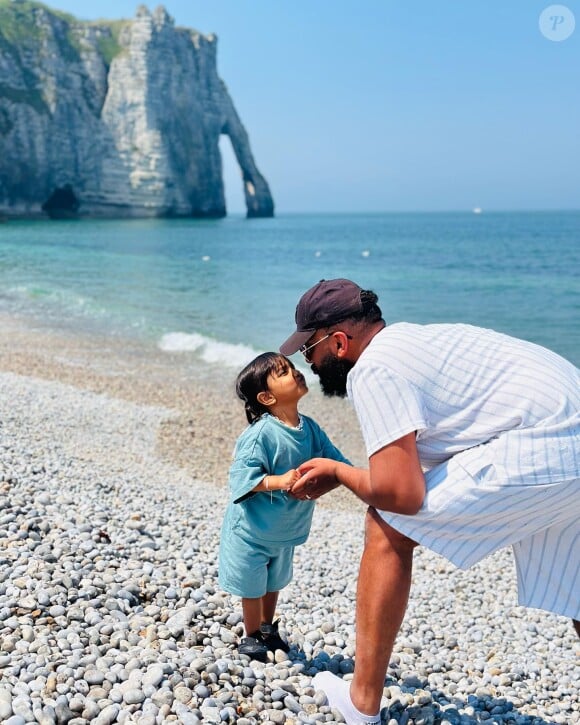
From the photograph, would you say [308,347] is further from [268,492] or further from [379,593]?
[379,593]

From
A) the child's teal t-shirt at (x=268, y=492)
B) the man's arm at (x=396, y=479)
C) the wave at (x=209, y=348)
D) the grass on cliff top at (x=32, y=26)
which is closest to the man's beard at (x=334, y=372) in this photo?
the child's teal t-shirt at (x=268, y=492)

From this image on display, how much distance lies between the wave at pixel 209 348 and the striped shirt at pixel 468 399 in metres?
13.0

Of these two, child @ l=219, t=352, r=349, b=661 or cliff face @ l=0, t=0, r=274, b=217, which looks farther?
cliff face @ l=0, t=0, r=274, b=217

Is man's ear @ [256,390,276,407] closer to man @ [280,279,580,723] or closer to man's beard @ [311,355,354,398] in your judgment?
man's beard @ [311,355,354,398]

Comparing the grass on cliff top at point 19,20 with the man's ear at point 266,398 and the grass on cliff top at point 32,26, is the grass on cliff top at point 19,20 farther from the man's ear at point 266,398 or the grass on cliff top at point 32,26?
the man's ear at point 266,398

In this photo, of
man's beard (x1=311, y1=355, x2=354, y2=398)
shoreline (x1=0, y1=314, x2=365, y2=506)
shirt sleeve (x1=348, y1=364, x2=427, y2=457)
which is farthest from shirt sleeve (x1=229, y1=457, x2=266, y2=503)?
shoreline (x1=0, y1=314, x2=365, y2=506)

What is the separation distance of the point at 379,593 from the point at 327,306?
Answer: 1093mm

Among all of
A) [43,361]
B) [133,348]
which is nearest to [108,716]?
[43,361]

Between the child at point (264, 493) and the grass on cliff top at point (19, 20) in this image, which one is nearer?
the child at point (264, 493)

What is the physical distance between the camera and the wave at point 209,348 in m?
16.5

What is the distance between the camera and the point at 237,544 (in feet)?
11.0

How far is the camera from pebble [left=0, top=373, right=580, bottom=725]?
300cm

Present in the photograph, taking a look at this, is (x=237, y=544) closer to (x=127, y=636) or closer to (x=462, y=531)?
(x=127, y=636)

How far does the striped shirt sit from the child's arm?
0.48m
